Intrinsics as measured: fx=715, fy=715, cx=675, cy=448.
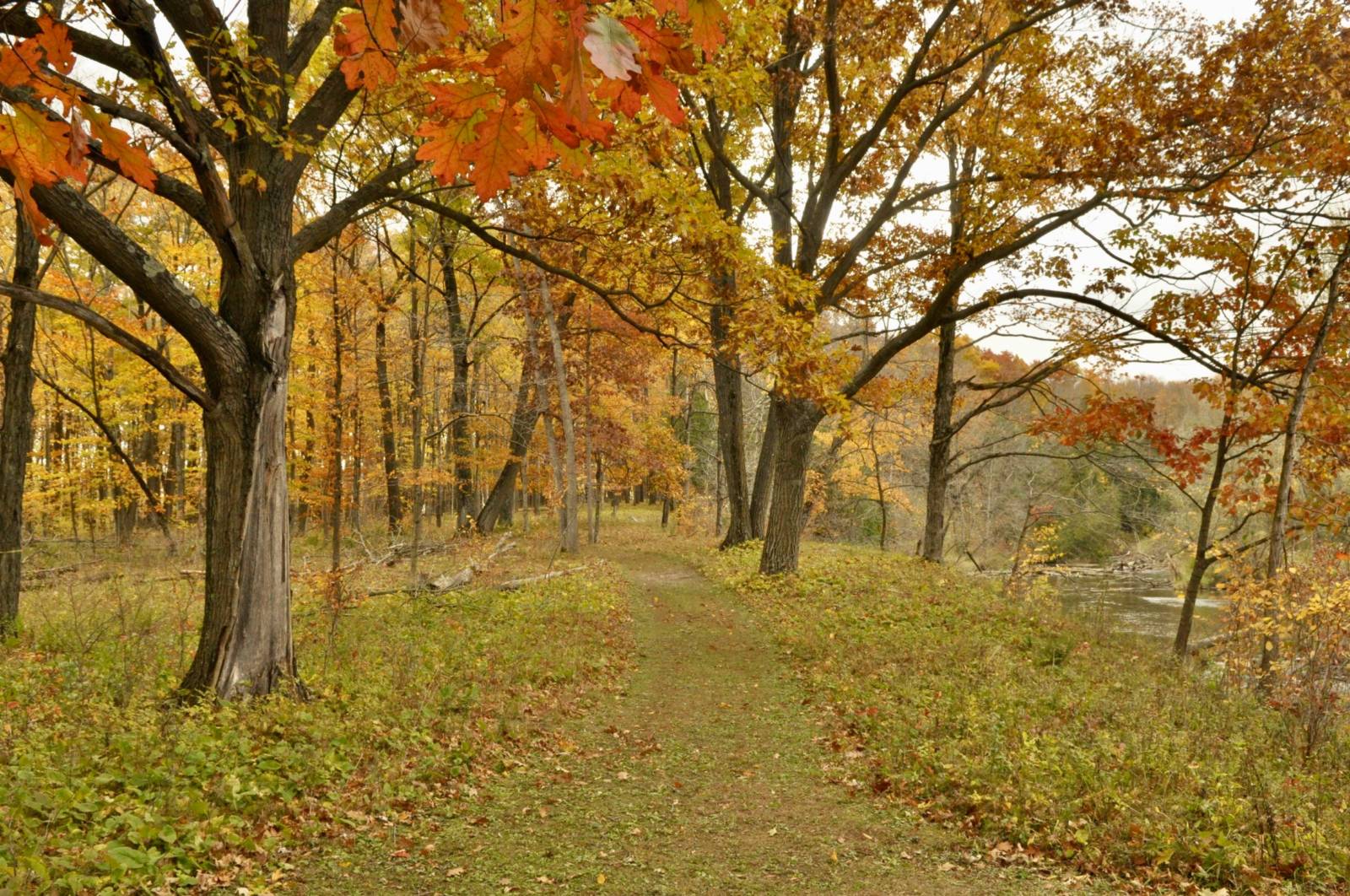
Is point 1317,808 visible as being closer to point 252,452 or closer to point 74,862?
point 74,862

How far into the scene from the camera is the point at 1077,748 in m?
5.53

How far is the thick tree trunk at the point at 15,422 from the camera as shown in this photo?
766 centimetres

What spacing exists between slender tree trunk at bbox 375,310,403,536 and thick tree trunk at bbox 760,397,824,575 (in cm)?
926

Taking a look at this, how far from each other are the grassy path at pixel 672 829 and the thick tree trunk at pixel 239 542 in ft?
6.70

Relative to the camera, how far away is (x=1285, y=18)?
8859 millimetres

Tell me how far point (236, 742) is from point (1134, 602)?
26.3 m

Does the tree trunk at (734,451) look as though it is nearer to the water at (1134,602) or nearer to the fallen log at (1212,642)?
the water at (1134,602)

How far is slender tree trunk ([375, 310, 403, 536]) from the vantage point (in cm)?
1842

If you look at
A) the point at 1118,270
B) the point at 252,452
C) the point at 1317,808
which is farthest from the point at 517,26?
the point at 1118,270

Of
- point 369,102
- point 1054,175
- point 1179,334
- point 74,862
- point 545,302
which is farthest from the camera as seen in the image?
point 545,302

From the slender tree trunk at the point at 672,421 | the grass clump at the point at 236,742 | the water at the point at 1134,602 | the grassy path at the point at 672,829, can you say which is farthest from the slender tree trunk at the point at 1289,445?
the slender tree trunk at the point at 672,421

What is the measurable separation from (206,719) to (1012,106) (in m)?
14.2

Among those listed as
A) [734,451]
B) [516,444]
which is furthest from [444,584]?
[516,444]

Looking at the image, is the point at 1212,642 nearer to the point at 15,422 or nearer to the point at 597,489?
the point at 15,422
